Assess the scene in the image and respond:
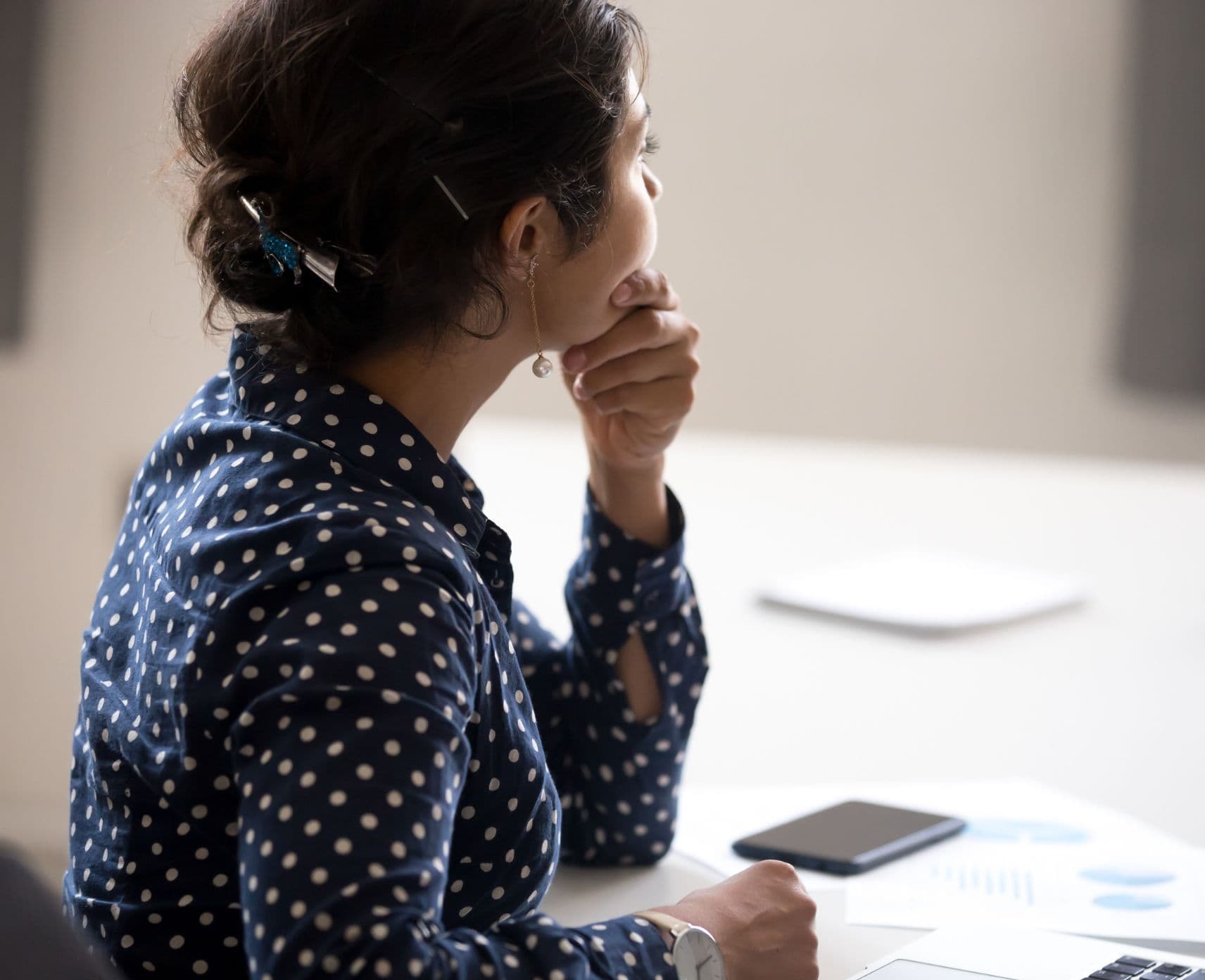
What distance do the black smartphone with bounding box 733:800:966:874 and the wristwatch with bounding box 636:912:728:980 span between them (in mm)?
343

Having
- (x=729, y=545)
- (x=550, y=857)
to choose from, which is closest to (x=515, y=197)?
(x=550, y=857)

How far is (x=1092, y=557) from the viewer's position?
2.09 meters

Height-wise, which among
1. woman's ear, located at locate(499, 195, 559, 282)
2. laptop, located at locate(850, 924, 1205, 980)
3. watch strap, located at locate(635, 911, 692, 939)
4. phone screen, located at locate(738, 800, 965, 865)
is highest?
woman's ear, located at locate(499, 195, 559, 282)

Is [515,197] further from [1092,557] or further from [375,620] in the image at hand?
[1092,557]

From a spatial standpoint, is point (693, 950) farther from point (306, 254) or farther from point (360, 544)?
point (306, 254)

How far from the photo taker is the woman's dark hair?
0.86 m

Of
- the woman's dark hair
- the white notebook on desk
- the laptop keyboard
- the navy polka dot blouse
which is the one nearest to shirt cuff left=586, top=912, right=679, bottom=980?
the navy polka dot blouse

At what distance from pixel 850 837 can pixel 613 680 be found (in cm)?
23

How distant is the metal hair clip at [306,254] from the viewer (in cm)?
89

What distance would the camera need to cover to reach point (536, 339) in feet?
3.32

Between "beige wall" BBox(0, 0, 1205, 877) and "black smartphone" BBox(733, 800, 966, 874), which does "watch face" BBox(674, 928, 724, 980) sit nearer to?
"black smartphone" BBox(733, 800, 966, 874)

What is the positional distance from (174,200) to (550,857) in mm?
552

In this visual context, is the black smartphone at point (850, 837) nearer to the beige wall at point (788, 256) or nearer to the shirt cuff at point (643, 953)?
the shirt cuff at point (643, 953)

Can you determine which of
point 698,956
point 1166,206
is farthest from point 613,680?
point 1166,206
